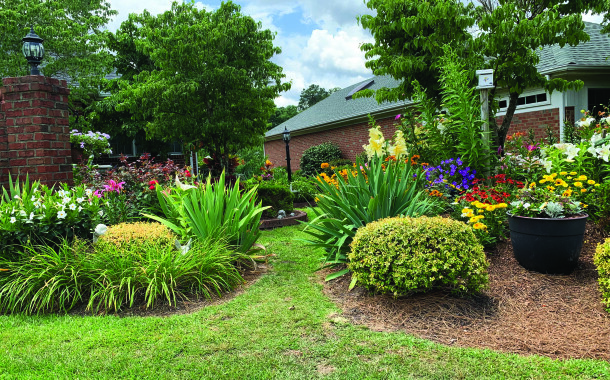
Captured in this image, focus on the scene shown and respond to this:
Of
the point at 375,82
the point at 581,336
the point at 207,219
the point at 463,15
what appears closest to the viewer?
the point at 581,336

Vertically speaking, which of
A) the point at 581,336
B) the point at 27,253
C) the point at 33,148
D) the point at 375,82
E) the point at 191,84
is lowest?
the point at 581,336

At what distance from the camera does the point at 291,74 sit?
12.1 metres

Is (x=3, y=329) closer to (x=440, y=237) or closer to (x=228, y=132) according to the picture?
(x=440, y=237)

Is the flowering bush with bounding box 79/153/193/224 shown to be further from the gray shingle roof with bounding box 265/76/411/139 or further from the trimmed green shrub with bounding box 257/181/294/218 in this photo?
the gray shingle roof with bounding box 265/76/411/139

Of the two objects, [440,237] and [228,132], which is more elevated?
[228,132]

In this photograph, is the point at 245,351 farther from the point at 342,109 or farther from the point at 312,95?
the point at 312,95

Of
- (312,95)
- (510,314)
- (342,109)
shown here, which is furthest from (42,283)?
(312,95)

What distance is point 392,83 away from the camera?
61.3 feet

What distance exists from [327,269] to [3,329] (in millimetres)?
3123

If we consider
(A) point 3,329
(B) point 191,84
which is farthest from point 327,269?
(B) point 191,84

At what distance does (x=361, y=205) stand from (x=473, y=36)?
14.6ft

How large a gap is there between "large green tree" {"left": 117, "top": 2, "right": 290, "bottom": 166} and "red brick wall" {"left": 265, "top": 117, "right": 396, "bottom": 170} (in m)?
4.75

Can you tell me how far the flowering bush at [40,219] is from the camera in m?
4.36

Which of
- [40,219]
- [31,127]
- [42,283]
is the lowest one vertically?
[42,283]
